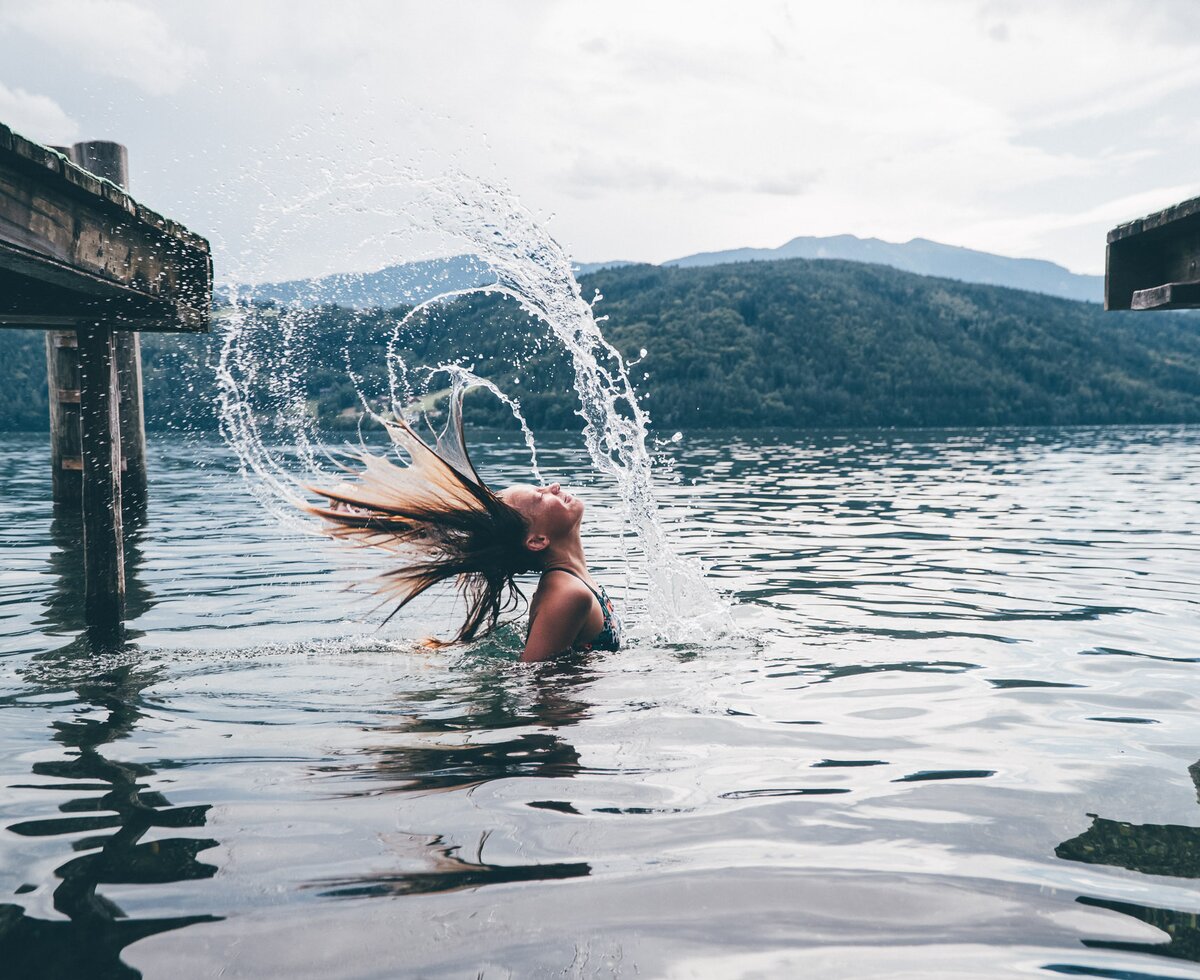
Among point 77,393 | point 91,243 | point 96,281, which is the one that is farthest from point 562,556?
point 77,393

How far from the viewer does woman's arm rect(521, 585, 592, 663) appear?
6.17 m

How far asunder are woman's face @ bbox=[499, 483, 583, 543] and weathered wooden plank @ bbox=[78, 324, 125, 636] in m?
2.76

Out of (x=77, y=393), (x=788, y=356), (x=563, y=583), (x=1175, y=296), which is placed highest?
(x=788, y=356)

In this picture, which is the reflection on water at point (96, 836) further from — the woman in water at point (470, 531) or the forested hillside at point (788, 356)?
the forested hillside at point (788, 356)

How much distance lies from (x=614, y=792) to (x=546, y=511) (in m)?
2.37

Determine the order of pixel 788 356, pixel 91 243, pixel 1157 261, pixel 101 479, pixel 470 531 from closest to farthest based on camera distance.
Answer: pixel 91 243, pixel 1157 261, pixel 470 531, pixel 101 479, pixel 788 356

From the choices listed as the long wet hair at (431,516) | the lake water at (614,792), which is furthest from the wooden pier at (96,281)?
the long wet hair at (431,516)

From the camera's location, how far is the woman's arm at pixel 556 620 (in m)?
6.17

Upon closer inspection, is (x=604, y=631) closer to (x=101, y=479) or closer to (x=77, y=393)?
(x=101, y=479)

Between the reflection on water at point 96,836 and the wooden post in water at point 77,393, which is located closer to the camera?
the reflection on water at point 96,836

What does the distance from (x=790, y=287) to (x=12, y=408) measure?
9116 centimetres

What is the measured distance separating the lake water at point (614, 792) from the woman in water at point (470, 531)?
0.36 metres

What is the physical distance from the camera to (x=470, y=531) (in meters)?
6.52

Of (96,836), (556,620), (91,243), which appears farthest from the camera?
(556,620)
